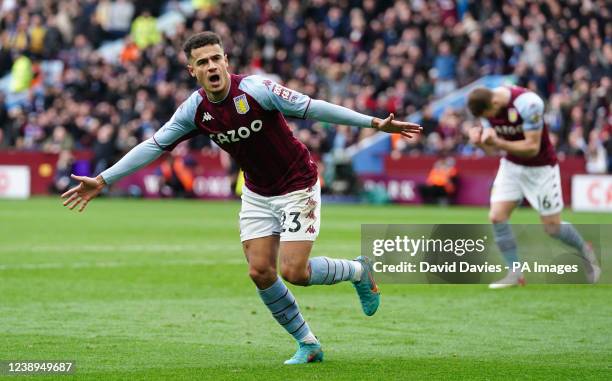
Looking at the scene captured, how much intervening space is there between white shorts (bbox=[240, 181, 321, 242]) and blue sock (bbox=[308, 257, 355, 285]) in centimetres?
22

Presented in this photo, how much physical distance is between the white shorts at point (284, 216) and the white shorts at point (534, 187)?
17.0 ft

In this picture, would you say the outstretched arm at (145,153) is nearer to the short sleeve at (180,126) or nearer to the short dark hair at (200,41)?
the short sleeve at (180,126)

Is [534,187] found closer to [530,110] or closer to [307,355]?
[530,110]

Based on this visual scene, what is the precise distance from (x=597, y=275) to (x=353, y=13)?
847 inches

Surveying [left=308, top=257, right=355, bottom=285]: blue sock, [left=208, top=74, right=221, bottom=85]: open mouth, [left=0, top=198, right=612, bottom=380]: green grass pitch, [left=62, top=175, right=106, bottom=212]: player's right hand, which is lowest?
[left=0, top=198, right=612, bottom=380]: green grass pitch

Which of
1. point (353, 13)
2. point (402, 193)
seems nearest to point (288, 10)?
point (353, 13)

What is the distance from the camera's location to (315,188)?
8.70 metres

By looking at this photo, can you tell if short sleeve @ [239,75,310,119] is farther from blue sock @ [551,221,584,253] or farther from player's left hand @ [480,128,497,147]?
blue sock @ [551,221,584,253]

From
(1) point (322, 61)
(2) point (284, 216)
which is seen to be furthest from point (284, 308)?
(1) point (322, 61)

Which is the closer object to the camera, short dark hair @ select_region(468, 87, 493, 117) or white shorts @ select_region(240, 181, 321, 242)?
white shorts @ select_region(240, 181, 321, 242)

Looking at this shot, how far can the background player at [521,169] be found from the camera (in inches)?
498

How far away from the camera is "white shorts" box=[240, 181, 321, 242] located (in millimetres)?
8484

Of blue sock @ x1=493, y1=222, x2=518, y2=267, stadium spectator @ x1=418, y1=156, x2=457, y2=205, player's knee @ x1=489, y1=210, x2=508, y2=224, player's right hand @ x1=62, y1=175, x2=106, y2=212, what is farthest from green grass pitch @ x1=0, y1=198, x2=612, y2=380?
stadium spectator @ x1=418, y1=156, x2=457, y2=205

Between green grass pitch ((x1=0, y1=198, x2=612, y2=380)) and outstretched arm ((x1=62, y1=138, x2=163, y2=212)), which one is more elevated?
outstretched arm ((x1=62, y1=138, x2=163, y2=212))
